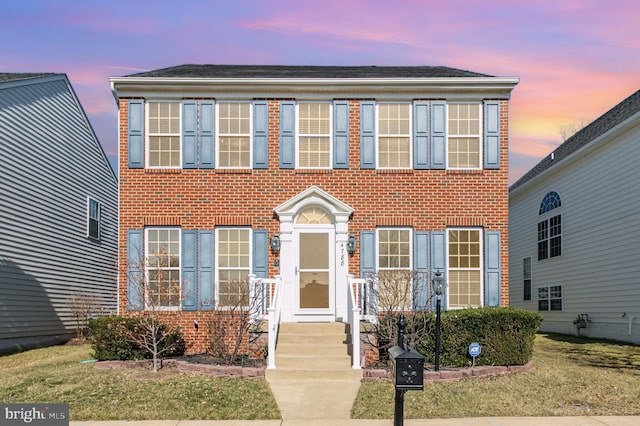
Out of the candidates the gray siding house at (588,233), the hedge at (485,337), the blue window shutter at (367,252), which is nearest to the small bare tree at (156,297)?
the blue window shutter at (367,252)

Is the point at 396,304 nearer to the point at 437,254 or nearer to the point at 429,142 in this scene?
the point at 437,254

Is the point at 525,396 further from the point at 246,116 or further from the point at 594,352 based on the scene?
the point at 246,116

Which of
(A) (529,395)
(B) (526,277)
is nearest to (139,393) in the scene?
(A) (529,395)

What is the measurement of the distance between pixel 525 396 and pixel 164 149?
31.5 feet

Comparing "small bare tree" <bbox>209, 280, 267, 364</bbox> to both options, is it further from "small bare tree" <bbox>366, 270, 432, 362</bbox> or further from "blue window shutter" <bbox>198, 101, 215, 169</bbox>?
"blue window shutter" <bbox>198, 101, 215, 169</bbox>

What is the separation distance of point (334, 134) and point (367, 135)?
76 cm

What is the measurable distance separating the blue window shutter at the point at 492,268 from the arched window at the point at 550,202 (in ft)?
29.2

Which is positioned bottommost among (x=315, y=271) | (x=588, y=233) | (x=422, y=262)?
(x=315, y=271)

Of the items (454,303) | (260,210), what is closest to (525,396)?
(454,303)

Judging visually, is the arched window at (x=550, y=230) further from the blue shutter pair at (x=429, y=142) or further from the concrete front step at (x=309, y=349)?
the concrete front step at (x=309, y=349)

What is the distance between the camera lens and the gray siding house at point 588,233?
19.6m

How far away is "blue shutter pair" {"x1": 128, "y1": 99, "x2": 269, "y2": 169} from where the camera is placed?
16.7m

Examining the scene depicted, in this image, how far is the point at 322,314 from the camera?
1644 centimetres

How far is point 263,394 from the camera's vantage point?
1169 cm
